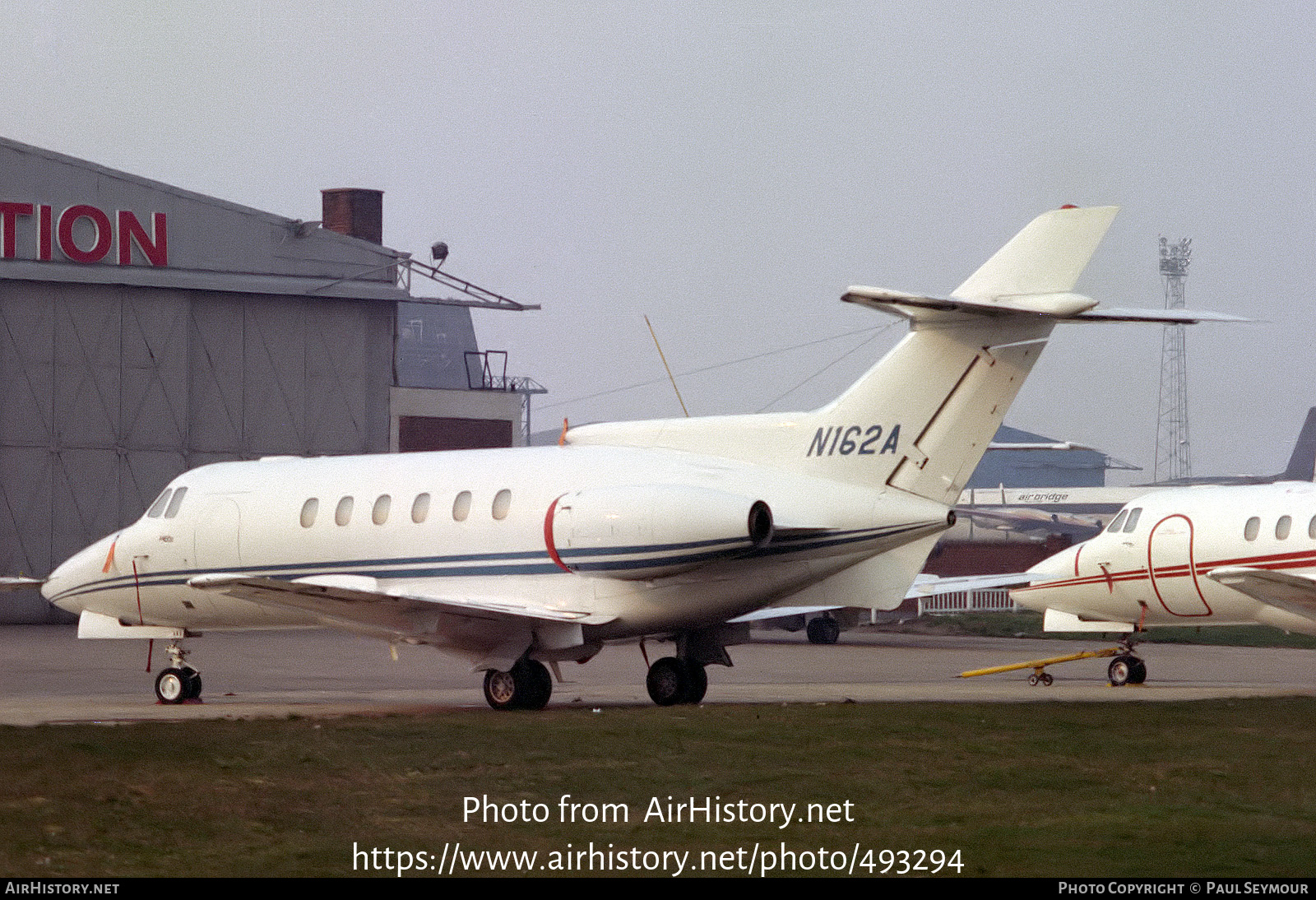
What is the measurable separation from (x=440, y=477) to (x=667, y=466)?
9.44 ft

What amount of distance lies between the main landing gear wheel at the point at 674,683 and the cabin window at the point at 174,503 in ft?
22.1

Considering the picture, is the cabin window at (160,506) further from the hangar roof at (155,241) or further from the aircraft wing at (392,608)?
the hangar roof at (155,241)

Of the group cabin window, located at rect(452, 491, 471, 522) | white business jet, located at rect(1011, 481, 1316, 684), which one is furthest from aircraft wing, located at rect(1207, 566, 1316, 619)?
cabin window, located at rect(452, 491, 471, 522)

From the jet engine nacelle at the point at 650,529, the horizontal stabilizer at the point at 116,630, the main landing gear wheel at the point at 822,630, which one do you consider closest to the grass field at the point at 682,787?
the jet engine nacelle at the point at 650,529

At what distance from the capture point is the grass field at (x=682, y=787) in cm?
936

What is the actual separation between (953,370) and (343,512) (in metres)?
7.36

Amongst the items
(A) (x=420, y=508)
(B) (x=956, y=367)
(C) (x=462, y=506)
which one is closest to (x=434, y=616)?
(C) (x=462, y=506)

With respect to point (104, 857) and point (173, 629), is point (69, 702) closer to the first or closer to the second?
point (173, 629)

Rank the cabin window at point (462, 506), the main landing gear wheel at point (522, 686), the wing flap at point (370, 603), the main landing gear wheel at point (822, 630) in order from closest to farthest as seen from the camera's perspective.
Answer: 1. the wing flap at point (370, 603)
2. the main landing gear wheel at point (522, 686)
3. the cabin window at point (462, 506)
4. the main landing gear wheel at point (822, 630)

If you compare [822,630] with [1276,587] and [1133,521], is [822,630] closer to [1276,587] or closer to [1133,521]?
[1133,521]

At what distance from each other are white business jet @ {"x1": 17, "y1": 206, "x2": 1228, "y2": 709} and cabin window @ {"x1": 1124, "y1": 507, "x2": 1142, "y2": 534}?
7.86 metres

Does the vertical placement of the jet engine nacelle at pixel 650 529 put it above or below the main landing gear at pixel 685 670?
above

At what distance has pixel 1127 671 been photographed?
24609 millimetres
